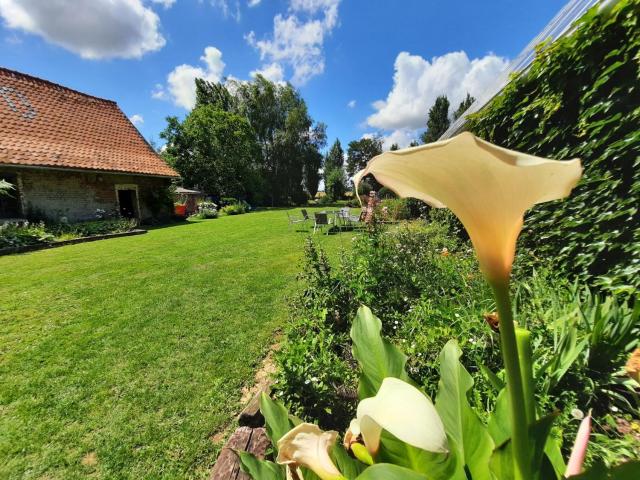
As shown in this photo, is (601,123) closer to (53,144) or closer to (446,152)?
(446,152)

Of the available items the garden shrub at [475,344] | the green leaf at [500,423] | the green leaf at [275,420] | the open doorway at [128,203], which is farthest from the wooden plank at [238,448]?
the open doorway at [128,203]

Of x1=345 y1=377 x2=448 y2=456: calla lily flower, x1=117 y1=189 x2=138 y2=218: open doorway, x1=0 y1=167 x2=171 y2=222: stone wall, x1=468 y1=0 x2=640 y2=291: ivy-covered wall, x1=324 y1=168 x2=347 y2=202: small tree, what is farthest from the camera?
x1=324 y1=168 x2=347 y2=202: small tree

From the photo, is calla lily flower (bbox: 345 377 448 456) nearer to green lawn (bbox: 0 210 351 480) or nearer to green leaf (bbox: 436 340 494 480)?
green leaf (bbox: 436 340 494 480)

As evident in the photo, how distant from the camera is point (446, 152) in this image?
1.35ft

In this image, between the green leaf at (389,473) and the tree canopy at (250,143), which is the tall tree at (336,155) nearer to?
the tree canopy at (250,143)

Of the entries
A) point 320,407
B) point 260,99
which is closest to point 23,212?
point 320,407

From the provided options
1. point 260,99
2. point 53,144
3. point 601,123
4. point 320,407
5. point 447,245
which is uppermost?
point 260,99

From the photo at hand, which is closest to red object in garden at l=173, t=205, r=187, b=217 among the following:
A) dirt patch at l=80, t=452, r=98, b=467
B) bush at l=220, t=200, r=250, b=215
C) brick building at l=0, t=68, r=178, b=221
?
brick building at l=0, t=68, r=178, b=221

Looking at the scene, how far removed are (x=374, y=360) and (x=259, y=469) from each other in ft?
1.80

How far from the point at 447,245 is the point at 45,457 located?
5.57 m

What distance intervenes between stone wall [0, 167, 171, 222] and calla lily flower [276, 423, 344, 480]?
48.3ft

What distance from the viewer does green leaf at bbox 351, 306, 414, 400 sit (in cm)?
118

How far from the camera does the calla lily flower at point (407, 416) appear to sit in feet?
1.59

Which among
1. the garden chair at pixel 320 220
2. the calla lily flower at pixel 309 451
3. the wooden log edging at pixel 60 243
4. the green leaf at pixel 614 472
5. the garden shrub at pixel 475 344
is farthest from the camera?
the garden chair at pixel 320 220
